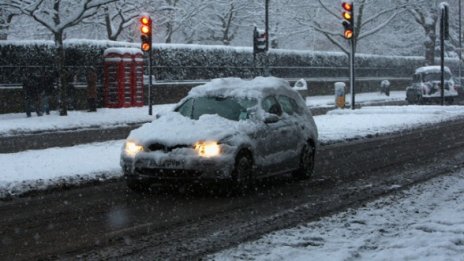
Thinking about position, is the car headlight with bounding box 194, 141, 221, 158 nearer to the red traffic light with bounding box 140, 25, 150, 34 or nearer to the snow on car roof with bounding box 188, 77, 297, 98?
the snow on car roof with bounding box 188, 77, 297, 98

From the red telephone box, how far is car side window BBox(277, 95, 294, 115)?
2108 cm

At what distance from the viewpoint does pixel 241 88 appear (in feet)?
38.6

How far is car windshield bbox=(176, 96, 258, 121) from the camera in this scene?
11180 millimetres

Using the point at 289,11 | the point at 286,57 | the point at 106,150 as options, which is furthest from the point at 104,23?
the point at 106,150

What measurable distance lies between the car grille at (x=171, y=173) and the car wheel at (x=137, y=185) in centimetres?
29

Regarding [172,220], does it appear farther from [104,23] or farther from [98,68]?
[104,23]

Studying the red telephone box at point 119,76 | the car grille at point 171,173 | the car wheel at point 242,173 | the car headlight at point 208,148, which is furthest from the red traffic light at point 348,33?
the car grille at point 171,173

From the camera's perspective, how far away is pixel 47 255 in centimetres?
684

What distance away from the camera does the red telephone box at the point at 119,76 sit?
107ft

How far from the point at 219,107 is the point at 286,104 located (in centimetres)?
143

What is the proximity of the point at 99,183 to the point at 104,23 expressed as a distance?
3216 centimetres

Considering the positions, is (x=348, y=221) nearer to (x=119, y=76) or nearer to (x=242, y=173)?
(x=242, y=173)

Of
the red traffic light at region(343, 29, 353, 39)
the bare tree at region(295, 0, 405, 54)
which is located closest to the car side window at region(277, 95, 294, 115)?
the red traffic light at region(343, 29, 353, 39)

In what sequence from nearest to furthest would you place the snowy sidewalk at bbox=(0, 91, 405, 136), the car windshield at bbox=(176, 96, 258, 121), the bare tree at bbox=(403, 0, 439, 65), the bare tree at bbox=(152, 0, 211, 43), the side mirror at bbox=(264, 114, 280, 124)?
the side mirror at bbox=(264, 114, 280, 124), the car windshield at bbox=(176, 96, 258, 121), the snowy sidewalk at bbox=(0, 91, 405, 136), the bare tree at bbox=(152, 0, 211, 43), the bare tree at bbox=(403, 0, 439, 65)
